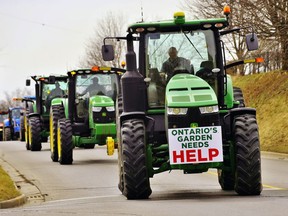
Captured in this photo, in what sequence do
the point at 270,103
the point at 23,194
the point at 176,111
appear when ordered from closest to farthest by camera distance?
the point at 176,111, the point at 23,194, the point at 270,103

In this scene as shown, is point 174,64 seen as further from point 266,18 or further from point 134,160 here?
point 266,18

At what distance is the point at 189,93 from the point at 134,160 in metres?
1.45

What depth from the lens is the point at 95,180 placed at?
72.5ft

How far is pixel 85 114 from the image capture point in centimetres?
2964

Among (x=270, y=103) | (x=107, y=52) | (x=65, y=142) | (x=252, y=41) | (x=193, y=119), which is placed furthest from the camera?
(x=270, y=103)

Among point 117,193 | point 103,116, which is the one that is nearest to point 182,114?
point 117,193

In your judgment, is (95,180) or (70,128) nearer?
(95,180)

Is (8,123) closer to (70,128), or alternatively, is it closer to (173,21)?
(70,128)

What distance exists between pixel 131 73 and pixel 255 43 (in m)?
2.31

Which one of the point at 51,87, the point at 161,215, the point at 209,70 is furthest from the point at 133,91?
the point at 51,87

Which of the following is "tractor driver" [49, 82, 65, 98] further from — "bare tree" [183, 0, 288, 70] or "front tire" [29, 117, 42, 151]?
"bare tree" [183, 0, 288, 70]

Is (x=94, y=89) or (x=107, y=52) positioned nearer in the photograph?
(x=107, y=52)

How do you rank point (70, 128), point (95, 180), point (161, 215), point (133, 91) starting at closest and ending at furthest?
point (161, 215), point (133, 91), point (95, 180), point (70, 128)

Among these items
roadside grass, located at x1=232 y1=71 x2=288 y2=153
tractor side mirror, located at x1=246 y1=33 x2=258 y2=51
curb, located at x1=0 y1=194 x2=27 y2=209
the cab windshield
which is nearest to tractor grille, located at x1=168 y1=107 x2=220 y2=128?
the cab windshield
